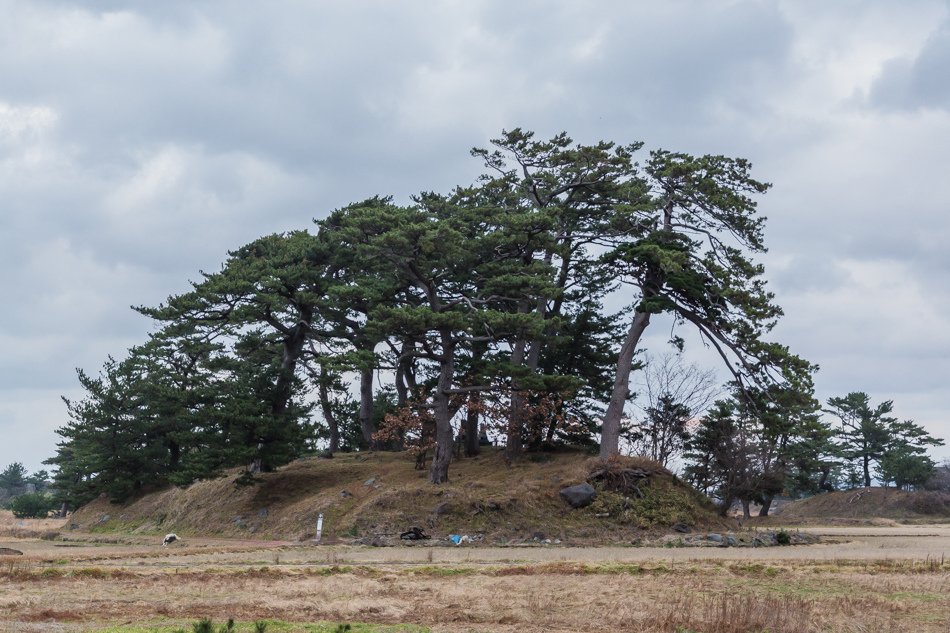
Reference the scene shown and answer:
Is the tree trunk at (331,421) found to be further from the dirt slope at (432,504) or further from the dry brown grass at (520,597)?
the dry brown grass at (520,597)

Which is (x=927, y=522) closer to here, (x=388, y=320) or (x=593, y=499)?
(x=593, y=499)

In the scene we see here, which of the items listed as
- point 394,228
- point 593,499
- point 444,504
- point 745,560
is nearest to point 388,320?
point 394,228

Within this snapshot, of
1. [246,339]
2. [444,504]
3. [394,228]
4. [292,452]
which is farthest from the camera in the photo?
[246,339]

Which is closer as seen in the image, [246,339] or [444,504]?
[444,504]

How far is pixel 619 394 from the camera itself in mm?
32344

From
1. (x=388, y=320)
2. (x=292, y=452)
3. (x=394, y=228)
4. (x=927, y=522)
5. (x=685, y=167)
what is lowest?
(x=927, y=522)

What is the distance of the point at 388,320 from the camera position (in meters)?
30.7

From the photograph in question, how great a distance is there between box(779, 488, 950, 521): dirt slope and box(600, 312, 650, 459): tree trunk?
31.3 m

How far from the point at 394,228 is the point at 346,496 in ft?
35.1

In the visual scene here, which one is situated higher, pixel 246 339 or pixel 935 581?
pixel 246 339

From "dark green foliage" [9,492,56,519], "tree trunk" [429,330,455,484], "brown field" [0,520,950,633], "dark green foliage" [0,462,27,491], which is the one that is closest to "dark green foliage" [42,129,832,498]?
"tree trunk" [429,330,455,484]

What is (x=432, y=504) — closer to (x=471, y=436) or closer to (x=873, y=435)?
(x=471, y=436)

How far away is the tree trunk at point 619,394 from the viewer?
32.1 metres

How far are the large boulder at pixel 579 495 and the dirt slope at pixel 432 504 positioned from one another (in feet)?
0.76
